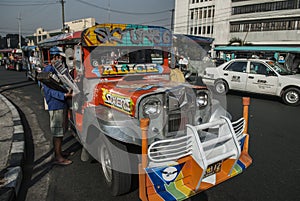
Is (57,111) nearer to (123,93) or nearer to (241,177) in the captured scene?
(123,93)

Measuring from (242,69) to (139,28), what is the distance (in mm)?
7087

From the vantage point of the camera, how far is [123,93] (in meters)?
3.10

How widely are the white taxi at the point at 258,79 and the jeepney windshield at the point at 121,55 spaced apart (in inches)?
249

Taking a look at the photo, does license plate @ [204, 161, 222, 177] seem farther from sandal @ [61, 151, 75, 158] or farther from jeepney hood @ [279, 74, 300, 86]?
jeepney hood @ [279, 74, 300, 86]

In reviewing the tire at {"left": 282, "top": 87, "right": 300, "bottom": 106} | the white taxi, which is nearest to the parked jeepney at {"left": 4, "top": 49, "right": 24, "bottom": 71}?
the white taxi

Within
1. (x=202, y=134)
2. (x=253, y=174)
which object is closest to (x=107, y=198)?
(x=202, y=134)

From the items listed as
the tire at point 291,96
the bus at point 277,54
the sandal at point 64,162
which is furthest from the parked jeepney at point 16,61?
the tire at point 291,96

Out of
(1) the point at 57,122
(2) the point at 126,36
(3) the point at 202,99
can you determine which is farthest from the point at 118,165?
(2) the point at 126,36

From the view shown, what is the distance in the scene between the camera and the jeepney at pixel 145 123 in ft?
8.36

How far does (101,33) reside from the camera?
11.8 ft

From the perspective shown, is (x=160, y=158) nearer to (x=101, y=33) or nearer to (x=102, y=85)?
(x=102, y=85)

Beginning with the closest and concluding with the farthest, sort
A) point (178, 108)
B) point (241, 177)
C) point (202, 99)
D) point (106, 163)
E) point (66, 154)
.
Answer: point (178, 108) < point (106, 163) < point (202, 99) < point (241, 177) < point (66, 154)

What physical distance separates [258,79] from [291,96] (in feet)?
4.29

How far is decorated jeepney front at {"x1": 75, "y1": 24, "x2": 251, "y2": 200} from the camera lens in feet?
8.30
